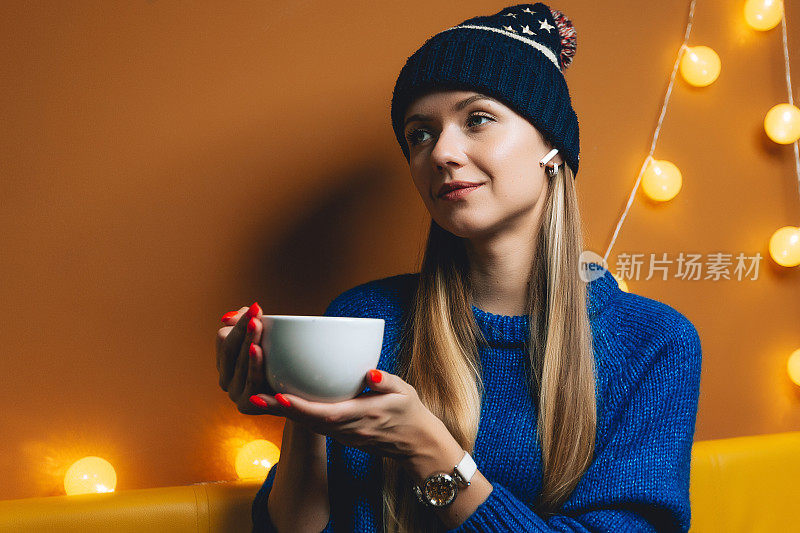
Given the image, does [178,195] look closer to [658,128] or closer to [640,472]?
[640,472]

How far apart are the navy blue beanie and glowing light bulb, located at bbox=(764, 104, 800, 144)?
70 cm

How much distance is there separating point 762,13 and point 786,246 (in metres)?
0.52

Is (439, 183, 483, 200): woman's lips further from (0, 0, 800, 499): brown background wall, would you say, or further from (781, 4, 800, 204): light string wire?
(781, 4, 800, 204): light string wire

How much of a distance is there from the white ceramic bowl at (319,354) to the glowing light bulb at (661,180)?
999mm

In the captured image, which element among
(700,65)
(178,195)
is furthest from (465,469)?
(700,65)

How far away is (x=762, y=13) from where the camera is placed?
5.14 feet

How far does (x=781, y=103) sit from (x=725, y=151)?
193mm

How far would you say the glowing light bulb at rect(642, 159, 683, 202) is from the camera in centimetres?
148

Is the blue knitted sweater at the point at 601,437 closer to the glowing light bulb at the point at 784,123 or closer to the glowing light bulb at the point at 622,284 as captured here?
the glowing light bulb at the point at 622,284

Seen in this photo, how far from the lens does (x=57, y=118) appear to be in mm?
1121

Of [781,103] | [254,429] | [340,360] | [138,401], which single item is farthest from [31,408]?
[781,103]

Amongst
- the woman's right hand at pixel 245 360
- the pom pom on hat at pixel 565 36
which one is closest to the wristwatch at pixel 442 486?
the woman's right hand at pixel 245 360

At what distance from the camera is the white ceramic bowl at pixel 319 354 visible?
63cm

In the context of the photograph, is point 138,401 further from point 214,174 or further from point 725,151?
point 725,151
